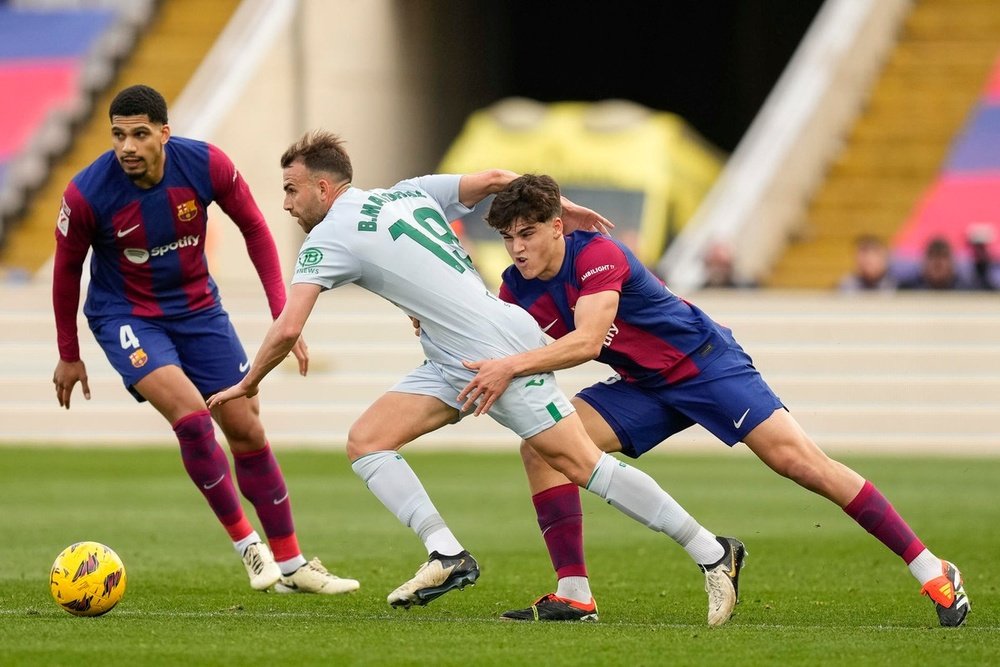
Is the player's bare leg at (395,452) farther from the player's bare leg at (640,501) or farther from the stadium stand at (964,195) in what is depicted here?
the stadium stand at (964,195)

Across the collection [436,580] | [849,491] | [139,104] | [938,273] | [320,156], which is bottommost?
[938,273]

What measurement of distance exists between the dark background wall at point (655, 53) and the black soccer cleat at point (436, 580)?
2418 cm

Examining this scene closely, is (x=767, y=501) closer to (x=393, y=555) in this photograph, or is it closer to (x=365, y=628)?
(x=393, y=555)

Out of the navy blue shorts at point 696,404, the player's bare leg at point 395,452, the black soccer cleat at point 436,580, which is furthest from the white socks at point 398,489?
the navy blue shorts at point 696,404

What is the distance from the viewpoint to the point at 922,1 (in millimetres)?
Result: 26156

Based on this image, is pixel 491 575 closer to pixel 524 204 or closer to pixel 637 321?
pixel 637 321

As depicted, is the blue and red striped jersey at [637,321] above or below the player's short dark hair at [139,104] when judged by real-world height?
below

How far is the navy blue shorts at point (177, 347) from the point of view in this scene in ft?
26.1

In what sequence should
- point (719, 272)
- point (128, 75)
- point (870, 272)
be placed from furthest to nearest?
point (128, 75), point (719, 272), point (870, 272)

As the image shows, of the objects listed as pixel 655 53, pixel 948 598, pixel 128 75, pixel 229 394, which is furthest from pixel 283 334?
pixel 655 53

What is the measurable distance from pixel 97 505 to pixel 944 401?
9032mm

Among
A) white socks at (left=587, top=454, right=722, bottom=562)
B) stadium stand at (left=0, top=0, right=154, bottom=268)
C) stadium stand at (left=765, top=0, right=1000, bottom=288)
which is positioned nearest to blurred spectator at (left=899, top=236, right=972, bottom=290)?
stadium stand at (left=765, top=0, right=1000, bottom=288)

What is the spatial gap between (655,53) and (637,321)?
1029 inches

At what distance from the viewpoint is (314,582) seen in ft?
26.7
